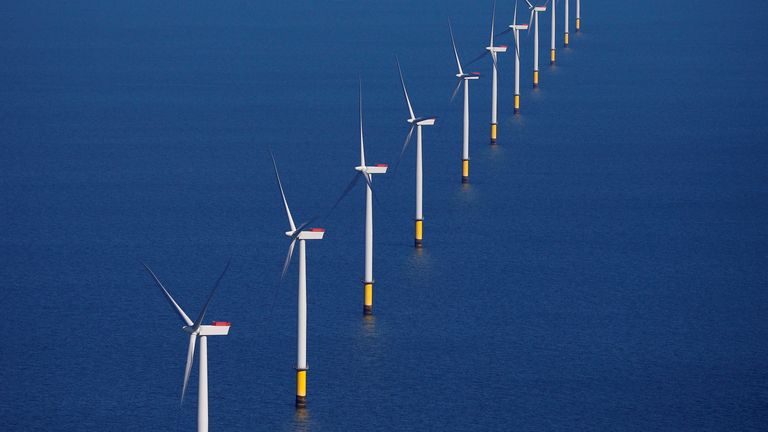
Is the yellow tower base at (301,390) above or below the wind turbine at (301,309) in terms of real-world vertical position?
below

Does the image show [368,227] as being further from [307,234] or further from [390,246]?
[390,246]

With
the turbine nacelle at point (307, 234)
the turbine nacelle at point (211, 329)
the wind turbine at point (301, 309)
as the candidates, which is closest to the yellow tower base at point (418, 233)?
the wind turbine at point (301, 309)

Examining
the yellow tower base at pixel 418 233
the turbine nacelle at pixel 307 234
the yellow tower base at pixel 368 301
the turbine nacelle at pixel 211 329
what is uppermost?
the turbine nacelle at pixel 307 234

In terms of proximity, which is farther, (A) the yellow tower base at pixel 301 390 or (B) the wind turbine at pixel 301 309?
(A) the yellow tower base at pixel 301 390

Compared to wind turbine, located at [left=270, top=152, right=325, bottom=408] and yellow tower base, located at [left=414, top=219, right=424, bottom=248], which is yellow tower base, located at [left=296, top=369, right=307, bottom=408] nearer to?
wind turbine, located at [left=270, top=152, right=325, bottom=408]

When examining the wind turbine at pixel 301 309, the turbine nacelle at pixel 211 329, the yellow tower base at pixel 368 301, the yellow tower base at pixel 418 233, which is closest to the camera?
the turbine nacelle at pixel 211 329

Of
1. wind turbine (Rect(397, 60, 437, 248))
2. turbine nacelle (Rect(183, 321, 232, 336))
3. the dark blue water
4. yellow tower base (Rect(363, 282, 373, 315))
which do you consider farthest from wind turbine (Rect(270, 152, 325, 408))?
wind turbine (Rect(397, 60, 437, 248))

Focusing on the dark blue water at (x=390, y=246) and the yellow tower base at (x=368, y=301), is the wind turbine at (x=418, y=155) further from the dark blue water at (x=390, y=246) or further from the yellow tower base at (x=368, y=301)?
the yellow tower base at (x=368, y=301)

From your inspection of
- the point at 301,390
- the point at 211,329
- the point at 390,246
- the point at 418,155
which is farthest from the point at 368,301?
the point at 211,329

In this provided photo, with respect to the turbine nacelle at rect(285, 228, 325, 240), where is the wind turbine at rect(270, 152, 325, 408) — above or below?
below
